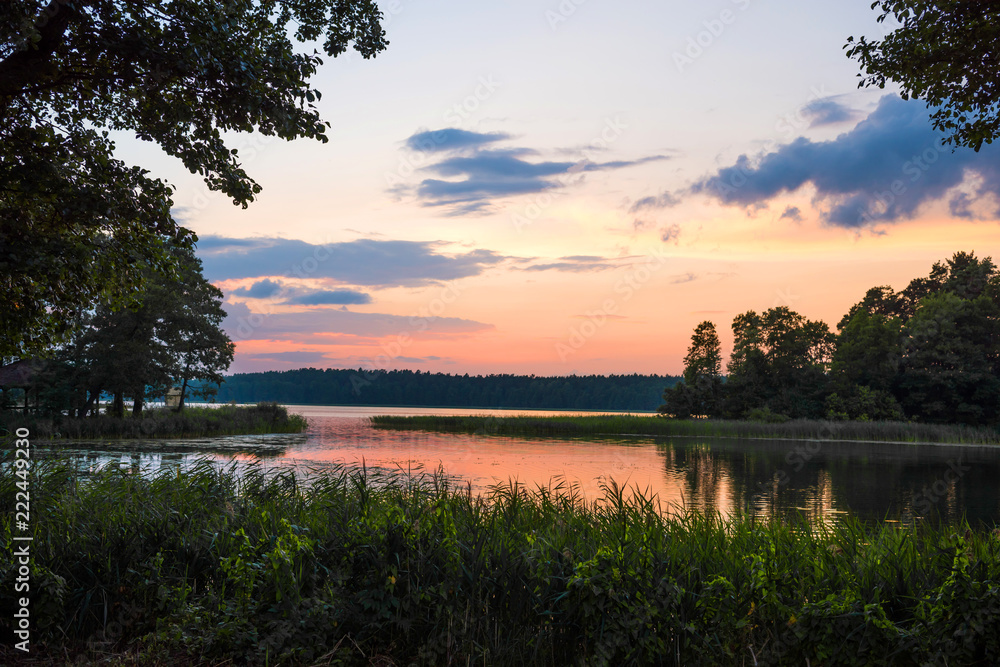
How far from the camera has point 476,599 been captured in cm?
531

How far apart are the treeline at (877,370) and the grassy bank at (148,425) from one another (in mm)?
38258

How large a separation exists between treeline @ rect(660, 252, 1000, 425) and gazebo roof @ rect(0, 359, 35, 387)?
50.2m

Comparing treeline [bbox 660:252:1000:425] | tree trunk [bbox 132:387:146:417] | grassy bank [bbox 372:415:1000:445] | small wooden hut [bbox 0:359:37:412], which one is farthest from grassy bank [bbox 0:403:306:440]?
treeline [bbox 660:252:1000:425]

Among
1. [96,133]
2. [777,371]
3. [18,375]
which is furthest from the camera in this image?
[777,371]

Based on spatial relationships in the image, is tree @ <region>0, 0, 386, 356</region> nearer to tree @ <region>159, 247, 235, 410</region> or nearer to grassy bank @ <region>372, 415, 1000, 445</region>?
tree @ <region>159, 247, 235, 410</region>

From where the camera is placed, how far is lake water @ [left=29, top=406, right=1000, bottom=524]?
17562 millimetres

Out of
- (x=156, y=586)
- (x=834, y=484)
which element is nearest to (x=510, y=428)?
(x=834, y=484)

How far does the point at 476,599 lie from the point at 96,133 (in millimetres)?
9813

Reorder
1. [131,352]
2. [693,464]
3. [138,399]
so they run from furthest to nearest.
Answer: [138,399] < [131,352] < [693,464]

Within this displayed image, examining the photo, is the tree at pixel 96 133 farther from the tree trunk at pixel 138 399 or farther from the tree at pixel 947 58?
the tree trunk at pixel 138 399

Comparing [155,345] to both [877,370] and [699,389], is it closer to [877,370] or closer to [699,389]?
[699,389]

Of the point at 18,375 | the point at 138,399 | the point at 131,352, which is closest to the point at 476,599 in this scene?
the point at 131,352

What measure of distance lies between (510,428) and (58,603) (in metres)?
45.4

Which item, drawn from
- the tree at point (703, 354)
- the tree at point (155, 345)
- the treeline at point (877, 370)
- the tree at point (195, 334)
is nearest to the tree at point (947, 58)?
the tree at point (155, 345)
